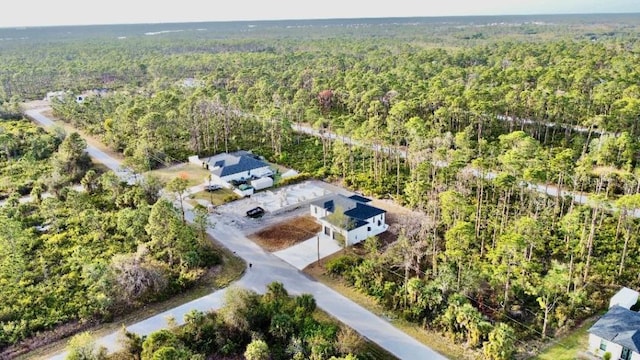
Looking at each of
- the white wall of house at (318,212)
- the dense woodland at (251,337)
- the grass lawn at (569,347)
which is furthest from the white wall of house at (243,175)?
the grass lawn at (569,347)

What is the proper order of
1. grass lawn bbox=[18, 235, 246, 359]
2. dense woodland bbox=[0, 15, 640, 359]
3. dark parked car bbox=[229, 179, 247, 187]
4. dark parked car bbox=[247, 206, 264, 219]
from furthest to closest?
dark parked car bbox=[229, 179, 247, 187]
dark parked car bbox=[247, 206, 264, 219]
dense woodland bbox=[0, 15, 640, 359]
grass lawn bbox=[18, 235, 246, 359]

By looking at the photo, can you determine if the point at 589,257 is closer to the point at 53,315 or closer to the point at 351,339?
the point at 351,339

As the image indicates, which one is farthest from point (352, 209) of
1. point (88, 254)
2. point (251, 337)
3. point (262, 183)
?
point (88, 254)

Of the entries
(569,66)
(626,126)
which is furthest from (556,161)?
(569,66)

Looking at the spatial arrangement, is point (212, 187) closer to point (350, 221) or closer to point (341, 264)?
point (350, 221)

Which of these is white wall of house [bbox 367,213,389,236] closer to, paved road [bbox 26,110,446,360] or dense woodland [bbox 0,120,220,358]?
paved road [bbox 26,110,446,360]

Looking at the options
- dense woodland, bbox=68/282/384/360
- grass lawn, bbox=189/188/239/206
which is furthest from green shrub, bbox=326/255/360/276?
grass lawn, bbox=189/188/239/206
